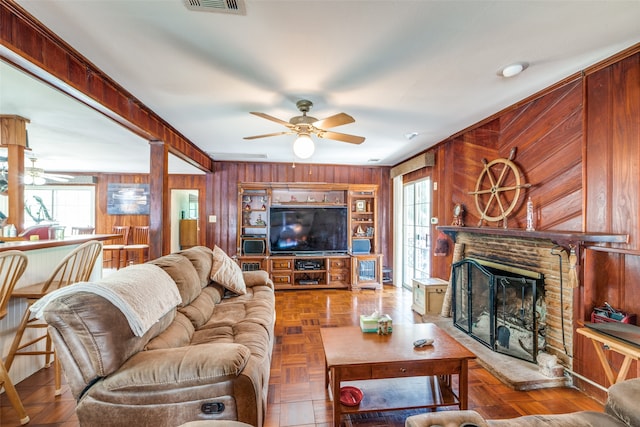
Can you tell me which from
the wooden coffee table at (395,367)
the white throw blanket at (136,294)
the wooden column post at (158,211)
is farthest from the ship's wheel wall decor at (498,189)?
the wooden column post at (158,211)

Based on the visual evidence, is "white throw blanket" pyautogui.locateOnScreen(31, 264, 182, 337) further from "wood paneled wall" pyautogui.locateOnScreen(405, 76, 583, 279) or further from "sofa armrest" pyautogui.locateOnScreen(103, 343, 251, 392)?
"wood paneled wall" pyautogui.locateOnScreen(405, 76, 583, 279)

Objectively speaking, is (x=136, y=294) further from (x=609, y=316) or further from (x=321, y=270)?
(x=321, y=270)

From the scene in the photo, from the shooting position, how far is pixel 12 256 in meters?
1.82

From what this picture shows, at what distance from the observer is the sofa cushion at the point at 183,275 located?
6.89 ft

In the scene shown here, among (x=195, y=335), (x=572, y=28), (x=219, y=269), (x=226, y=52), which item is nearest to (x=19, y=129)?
(x=219, y=269)

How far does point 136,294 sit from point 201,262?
3.88ft

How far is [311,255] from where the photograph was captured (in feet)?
16.8

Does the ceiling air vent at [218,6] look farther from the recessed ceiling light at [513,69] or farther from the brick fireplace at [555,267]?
the brick fireplace at [555,267]

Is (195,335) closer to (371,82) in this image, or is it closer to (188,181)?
(371,82)

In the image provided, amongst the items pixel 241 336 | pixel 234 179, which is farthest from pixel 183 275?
pixel 234 179

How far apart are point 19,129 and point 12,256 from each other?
1.91 m

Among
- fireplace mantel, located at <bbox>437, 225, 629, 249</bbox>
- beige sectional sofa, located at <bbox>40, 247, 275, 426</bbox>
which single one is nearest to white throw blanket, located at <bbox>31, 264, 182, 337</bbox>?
beige sectional sofa, located at <bbox>40, 247, 275, 426</bbox>

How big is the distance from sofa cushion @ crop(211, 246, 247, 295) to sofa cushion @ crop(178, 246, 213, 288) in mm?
56

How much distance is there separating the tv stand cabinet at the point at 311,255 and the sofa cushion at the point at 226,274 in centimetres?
198
